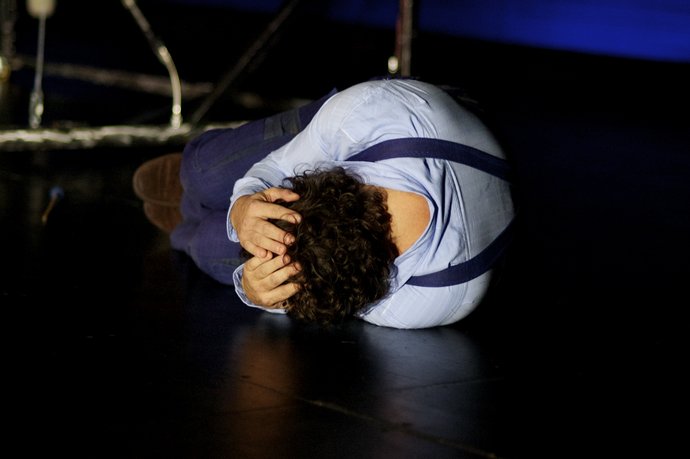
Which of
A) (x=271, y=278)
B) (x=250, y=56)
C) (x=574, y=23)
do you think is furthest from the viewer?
(x=574, y=23)

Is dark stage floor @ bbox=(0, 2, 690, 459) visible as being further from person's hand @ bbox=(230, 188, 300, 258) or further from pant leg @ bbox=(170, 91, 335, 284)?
person's hand @ bbox=(230, 188, 300, 258)

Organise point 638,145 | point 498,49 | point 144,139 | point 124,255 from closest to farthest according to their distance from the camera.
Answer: point 124,255
point 144,139
point 638,145
point 498,49

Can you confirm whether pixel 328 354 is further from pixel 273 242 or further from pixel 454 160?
pixel 454 160

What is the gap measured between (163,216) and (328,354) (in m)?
0.91

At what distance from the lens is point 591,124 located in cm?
509

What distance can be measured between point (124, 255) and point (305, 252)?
0.88 metres

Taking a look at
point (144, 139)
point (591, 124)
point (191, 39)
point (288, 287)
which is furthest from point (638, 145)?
point (191, 39)

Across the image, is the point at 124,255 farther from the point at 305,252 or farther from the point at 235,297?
the point at 305,252

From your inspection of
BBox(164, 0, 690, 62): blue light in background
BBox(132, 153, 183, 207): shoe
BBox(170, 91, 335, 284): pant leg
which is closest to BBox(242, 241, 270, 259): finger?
BBox(170, 91, 335, 284): pant leg

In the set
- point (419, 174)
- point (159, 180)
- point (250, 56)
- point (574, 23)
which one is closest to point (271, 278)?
point (419, 174)

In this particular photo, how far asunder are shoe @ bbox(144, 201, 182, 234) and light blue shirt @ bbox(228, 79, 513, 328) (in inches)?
26.6

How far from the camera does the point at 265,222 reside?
1748mm

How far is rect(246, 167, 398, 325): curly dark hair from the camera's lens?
170cm

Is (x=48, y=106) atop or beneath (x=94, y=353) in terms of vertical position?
atop
